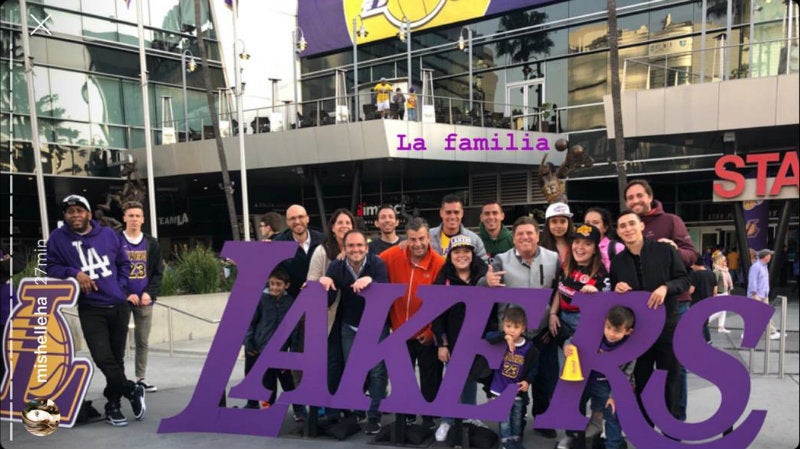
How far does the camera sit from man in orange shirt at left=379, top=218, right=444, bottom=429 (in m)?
4.33

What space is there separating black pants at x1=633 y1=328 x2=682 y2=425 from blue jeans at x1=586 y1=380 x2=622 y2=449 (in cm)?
25

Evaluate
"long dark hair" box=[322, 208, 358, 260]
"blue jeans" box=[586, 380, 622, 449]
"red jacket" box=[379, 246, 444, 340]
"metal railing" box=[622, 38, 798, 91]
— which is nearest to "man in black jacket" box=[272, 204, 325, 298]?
"long dark hair" box=[322, 208, 358, 260]

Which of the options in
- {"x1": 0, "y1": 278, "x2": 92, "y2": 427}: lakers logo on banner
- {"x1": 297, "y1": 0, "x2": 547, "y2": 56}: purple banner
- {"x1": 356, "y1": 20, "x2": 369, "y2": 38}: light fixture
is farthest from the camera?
{"x1": 356, "y1": 20, "x2": 369, "y2": 38}: light fixture

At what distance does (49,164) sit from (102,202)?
136 inches

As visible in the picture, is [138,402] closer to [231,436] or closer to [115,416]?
[115,416]

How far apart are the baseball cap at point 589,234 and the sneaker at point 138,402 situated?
12.5 ft

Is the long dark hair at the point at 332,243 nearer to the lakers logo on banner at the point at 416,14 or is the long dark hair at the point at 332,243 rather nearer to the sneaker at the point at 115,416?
the sneaker at the point at 115,416

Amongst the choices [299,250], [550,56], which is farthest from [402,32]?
[299,250]

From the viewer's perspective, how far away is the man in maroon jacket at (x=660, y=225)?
4.34 m

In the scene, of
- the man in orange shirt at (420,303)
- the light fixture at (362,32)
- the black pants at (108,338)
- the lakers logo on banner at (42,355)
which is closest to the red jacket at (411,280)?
the man in orange shirt at (420,303)

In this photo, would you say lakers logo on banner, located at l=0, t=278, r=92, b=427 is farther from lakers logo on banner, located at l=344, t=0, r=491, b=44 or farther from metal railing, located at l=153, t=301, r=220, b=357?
lakers logo on banner, located at l=344, t=0, r=491, b=44

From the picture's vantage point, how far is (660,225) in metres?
4.44

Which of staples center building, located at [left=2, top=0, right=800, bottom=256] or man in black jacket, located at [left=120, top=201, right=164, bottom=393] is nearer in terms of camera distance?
man in black jacket, located at [left=120, top=201, right=164, bottom=393]

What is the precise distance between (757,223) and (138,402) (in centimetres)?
1516
